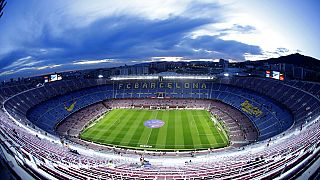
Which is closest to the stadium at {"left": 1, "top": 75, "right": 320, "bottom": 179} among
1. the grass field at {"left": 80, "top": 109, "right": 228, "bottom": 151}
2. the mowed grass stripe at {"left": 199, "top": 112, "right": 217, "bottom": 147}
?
the mowed grass stripe at {"left": 199, "top": 112, "right": 217, "bottom": 147}

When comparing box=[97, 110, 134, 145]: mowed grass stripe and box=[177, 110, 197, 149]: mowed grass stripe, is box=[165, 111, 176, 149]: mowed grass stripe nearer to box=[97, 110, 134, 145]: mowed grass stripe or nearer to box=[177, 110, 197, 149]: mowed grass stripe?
box=[177, 110, 197, 149]: mowed grass stripe

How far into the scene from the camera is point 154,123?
172 ft

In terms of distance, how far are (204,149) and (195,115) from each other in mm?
20511

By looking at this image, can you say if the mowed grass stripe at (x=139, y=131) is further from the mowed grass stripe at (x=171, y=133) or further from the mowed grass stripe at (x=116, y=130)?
the mowed grass stripe at (x=171, y=133)

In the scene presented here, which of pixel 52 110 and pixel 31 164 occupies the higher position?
pixel 31 164

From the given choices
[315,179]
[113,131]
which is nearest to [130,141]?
[113,131]

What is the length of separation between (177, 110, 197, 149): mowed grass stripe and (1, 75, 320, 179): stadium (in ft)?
0.62

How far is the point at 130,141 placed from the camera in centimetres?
4256

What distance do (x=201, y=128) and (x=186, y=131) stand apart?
3.57 m

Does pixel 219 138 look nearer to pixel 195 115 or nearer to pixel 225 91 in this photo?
pixel 195 115

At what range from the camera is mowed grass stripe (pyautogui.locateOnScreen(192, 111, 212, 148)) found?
40.4m

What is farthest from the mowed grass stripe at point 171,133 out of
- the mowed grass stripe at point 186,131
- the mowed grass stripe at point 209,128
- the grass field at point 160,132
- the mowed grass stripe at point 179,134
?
the mowed grass stripe at point 209,128

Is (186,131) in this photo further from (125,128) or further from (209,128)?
(125,128)

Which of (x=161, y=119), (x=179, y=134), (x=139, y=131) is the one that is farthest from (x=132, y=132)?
(x=161, y=119)
